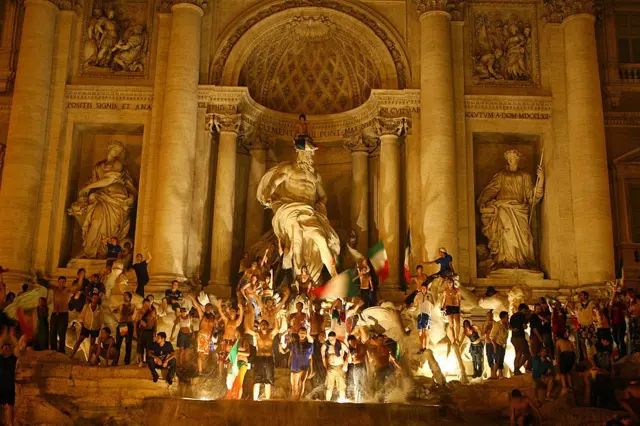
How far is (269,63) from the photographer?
1024 inches

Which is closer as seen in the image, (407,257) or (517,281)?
(407,257)

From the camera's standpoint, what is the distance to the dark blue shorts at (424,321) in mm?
18719

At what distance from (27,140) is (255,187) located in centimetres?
727

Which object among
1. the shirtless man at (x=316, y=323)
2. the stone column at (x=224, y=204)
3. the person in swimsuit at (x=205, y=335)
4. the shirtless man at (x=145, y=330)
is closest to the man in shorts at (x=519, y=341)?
the shirtless man at (x=316, y=323)

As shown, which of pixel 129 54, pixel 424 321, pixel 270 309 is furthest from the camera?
pixel 129 54

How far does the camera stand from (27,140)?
23109mm

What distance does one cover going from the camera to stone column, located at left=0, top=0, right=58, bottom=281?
22359mm

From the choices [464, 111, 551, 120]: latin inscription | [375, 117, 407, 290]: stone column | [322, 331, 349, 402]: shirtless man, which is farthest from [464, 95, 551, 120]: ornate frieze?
[322, 331, 349, 402]: shirtless man

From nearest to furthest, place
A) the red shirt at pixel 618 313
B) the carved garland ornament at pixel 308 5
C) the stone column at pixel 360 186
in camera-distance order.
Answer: the red shirt at pixel 618 313
the carved garland ornament at pixel 308 5
the stone column at pixel 360 186

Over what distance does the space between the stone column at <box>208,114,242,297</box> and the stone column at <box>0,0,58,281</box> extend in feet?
17.6

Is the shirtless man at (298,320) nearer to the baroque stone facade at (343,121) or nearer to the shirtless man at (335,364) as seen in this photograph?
the shirtless man at (335,364)

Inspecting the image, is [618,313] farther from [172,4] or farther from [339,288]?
[172,4]

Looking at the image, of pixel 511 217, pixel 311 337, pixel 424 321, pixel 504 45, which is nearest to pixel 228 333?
pixel 311 337

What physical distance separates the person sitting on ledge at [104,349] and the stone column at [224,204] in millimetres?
5433
